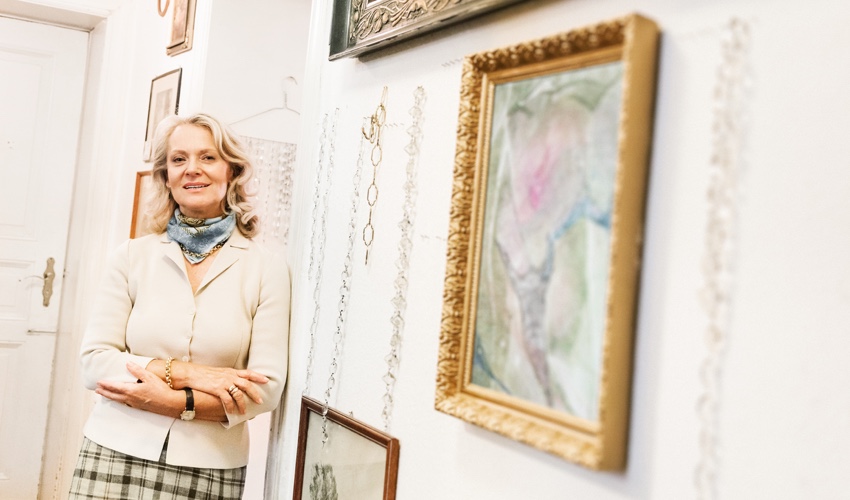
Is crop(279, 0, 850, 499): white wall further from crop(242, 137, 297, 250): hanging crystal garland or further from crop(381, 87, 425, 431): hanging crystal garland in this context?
crop(242, 137, 297, 250): hanging crystal garland

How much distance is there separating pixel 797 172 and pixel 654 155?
6.3 inches

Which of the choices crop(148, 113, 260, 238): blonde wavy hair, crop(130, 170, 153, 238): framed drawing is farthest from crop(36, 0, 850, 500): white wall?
crop(130, 170, 153, 238): framed drawing

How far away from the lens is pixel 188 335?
1.66 meters

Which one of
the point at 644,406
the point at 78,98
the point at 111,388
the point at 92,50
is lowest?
the point at 111,388

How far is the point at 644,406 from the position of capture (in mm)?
793

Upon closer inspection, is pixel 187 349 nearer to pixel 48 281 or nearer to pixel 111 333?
pixel 111 333

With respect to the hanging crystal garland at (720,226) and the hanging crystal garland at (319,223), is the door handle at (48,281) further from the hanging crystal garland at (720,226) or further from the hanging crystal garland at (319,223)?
the hanging crystal garland at (720,226)

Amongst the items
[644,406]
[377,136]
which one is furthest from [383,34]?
[644,406]

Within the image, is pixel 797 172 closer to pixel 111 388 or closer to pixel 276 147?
pixel 111 388

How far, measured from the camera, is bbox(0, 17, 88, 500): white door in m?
3.23

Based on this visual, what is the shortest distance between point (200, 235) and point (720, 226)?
128 centimetres

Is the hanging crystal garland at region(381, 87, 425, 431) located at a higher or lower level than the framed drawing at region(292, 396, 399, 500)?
higher

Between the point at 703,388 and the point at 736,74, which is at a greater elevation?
the point at 736,74

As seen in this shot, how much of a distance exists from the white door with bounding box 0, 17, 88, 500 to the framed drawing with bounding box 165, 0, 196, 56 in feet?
2.90
